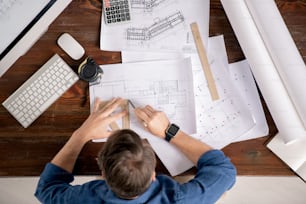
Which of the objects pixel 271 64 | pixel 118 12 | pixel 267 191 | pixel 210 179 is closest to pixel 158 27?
pixel 118 12

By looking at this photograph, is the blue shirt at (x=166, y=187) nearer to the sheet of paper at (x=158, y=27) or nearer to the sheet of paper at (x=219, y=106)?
the sheet of paper at (x=219, y=106)

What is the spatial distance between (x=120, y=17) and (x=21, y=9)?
0.30 metres

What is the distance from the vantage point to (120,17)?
1021 millimetres

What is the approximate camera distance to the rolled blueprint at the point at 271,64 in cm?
90

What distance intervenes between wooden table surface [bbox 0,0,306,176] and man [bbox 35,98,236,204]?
0.05 m

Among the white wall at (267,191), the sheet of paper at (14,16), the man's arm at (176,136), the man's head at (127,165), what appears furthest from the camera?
the white wall at (267,191)

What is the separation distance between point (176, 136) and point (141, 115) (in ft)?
0.39

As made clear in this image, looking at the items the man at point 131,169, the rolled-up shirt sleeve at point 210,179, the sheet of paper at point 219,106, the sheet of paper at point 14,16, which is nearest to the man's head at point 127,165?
the man at point 131,169

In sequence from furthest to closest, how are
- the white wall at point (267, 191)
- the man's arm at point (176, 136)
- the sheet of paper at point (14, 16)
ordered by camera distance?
the white wall at point (267, 191) → the man's arm at point (176, 136) → the sheet of paper at point (14, 16)

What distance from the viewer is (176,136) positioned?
0.95 m

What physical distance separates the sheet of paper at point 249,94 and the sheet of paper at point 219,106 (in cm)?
1

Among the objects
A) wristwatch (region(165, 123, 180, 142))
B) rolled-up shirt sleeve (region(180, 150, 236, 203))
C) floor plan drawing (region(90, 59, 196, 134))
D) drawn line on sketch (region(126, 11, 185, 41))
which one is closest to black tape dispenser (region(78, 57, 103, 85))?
floor plan drawing (region(90, 59, 196, 134))

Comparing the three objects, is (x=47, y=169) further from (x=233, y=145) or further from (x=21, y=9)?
(x=233, y=145)

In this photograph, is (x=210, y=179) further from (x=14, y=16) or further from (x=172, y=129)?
(x=14, y=16)
